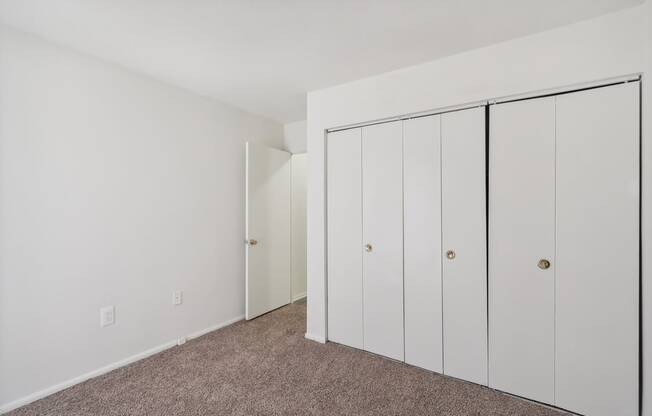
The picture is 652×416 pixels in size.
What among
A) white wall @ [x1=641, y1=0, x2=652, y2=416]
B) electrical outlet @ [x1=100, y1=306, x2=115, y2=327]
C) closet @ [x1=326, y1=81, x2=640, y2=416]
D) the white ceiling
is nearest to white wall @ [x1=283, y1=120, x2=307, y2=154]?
closet @ [x1=326, y1=81, x2=640, y2=416]

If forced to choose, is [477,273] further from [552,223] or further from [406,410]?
[406,410]

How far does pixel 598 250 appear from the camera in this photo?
1822 mm

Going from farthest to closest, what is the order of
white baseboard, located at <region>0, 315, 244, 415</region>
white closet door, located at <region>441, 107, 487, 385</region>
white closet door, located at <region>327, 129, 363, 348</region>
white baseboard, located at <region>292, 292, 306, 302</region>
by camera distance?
white baseboard, located at <region>292, 292, 306, 302</region> → white closet door, located at <region>327, 129, 363, 348</region> → white closet door, located at <region>441, 107, 487, 385</region> → white baseboard, located at <region>0, 315, 244, 415</region>

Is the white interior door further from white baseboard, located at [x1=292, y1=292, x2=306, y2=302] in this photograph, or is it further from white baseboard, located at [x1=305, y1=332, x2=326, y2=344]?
white baseboard, located at [x1=305, y1=332, x2=326, y2=344]

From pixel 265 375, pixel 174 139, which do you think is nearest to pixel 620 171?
pixel 265 375

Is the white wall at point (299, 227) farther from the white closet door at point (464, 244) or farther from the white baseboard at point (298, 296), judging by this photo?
the white closet door at point (464, 244)

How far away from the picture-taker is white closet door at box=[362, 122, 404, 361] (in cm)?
252

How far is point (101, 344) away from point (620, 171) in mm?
3589

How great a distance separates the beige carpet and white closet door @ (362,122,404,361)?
235 millimetres

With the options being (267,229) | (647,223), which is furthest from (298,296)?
(647,223)

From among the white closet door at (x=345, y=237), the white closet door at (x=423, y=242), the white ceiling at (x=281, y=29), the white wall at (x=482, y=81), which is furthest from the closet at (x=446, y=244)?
the white ceiling at (x=281, y=29)

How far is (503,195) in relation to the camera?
2.09 m

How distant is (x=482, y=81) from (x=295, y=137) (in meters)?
2.39

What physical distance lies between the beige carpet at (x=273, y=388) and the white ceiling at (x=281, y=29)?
2.34 m
